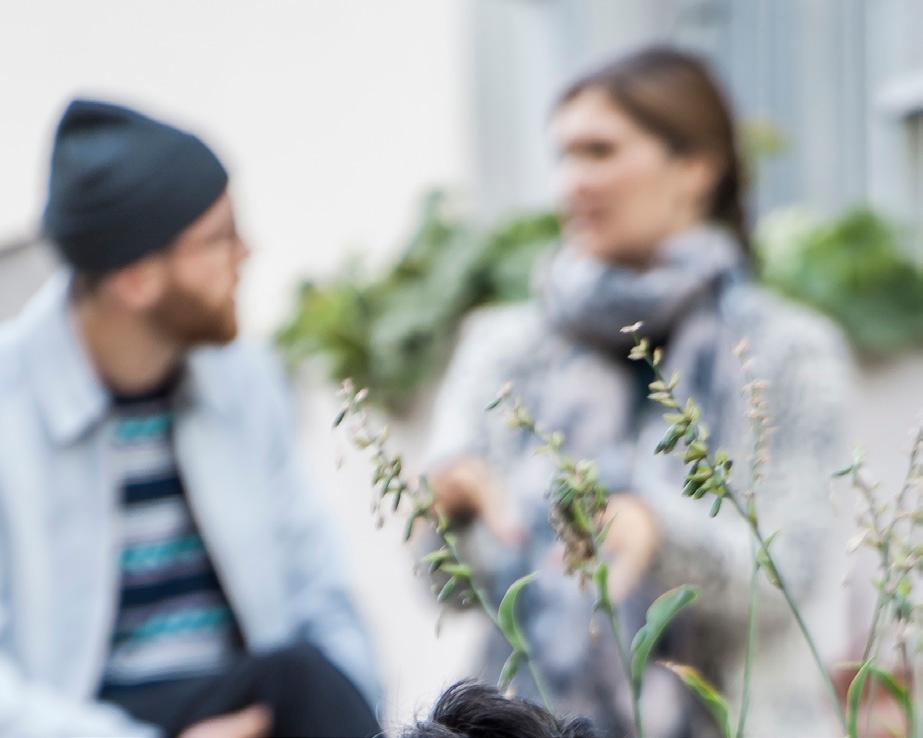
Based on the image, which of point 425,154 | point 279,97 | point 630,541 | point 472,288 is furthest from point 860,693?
point 279,97

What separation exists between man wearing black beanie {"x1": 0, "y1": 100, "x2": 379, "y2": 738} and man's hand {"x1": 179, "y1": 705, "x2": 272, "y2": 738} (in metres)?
0.17

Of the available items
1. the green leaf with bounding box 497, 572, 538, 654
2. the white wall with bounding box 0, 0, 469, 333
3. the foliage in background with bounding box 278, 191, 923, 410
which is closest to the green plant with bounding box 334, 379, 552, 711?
the green leaf with bounding box 497, 572, 538, 654

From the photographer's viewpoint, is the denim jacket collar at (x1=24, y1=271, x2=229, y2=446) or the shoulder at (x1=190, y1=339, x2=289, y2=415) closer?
the denim jacket collar at (x1=24, y1=271, x2=229, y2=446)

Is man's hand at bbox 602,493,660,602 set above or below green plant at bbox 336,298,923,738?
below

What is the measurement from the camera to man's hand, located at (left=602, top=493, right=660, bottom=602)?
2.39 m

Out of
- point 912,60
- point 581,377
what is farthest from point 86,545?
point 912,60

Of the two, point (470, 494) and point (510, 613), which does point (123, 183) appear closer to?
point (470, 494)

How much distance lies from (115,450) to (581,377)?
0.81 m

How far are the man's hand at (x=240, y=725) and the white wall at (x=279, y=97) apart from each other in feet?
11.6

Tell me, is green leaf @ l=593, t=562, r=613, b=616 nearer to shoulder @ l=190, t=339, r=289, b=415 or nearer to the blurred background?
shoulder @ l=190, t=339, r=289, b=415

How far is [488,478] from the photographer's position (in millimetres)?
2633

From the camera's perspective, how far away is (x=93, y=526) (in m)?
2.33

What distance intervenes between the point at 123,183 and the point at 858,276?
2.45 metres

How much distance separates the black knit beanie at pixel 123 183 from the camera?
225 centimetres
